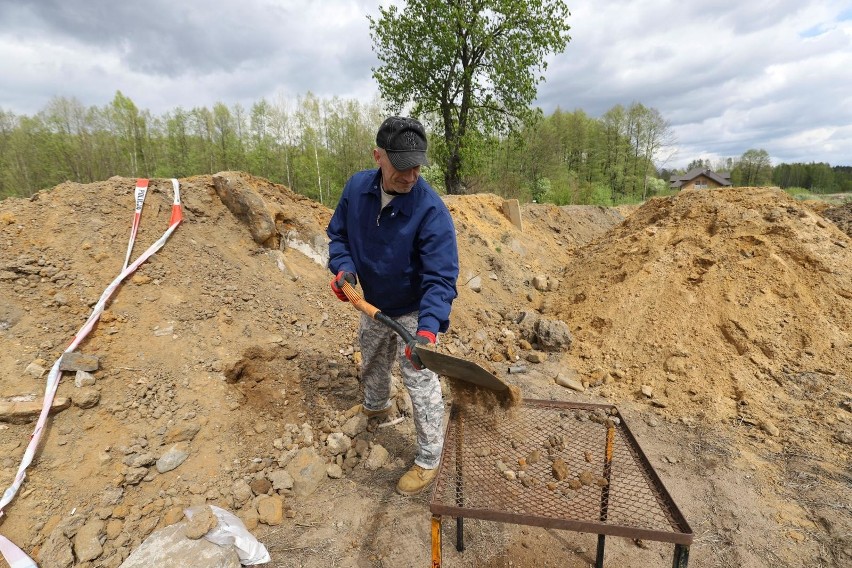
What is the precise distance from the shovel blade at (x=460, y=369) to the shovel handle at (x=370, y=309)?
230 millimetres

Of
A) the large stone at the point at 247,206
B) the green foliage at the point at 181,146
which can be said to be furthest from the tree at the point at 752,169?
the large stone at the point at 247,206

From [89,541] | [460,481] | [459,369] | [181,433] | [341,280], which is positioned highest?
[341,280]

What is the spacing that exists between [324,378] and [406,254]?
5.35ft

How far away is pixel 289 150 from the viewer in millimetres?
23156

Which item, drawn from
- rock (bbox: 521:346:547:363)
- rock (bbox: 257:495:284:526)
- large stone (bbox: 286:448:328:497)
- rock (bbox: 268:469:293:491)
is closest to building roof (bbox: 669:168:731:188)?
rock (bbox: 521:346:547:363)

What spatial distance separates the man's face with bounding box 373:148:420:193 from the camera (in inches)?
76.0

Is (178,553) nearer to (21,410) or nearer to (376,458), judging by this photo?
(376,458)

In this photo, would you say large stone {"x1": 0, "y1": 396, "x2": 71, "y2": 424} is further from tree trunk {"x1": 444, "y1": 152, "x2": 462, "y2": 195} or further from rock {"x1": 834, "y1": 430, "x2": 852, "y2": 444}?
tree trunk {"x1": 444, "y1": 152, "x2": 462, "y2": 195}

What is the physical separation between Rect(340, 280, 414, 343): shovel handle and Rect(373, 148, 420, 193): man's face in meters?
0.64

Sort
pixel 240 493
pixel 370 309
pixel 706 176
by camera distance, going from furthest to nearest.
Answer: pixel 706 176 < pixel 240 493 < pixel 370 309

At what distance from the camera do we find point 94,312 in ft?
9.16

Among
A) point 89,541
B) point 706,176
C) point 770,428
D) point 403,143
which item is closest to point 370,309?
point 403,143

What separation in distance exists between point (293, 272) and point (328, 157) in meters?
20.5

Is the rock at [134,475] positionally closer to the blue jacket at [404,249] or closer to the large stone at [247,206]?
the blue jacket at [404,249]
